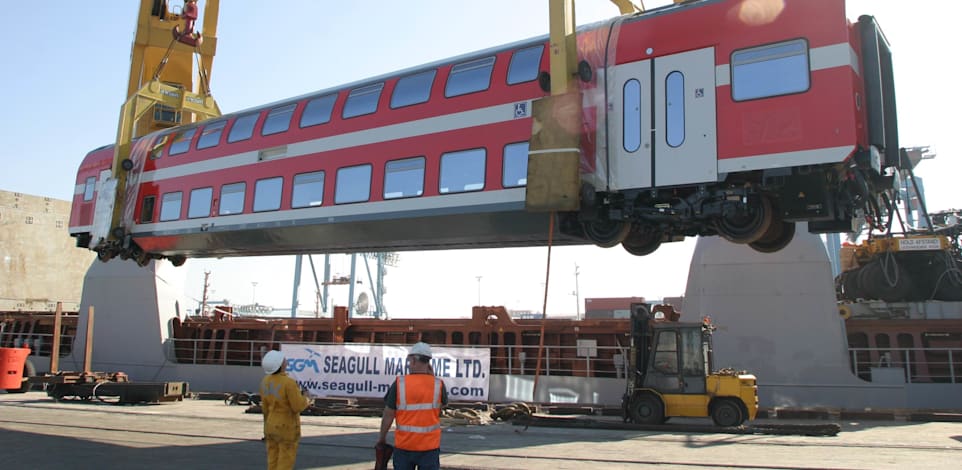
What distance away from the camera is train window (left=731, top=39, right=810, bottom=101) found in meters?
8.19

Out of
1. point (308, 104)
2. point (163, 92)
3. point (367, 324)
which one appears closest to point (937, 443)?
point (308, 104)

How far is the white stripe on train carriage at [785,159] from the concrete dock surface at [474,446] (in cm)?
344

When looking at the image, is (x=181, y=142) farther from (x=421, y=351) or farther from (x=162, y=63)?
(x=421, y=351)

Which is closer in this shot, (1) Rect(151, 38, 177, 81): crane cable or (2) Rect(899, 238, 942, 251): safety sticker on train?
(2) Rect(899, 238, 942, 251): safety sticker on train

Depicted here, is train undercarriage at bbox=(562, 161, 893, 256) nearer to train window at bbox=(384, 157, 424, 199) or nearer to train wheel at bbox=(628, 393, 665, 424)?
train window at bbox=(384, 157, 424, 199)

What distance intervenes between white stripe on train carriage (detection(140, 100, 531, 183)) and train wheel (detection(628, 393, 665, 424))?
5419mm

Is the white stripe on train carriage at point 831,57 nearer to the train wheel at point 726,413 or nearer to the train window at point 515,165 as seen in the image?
the train window at point 515,165

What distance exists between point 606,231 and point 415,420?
19.2 feet

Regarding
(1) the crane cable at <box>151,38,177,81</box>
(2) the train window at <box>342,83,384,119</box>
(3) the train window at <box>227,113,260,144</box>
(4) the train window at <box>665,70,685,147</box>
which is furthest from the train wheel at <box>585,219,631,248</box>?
(1) the crane cable at <box>151,38,177,81</box>

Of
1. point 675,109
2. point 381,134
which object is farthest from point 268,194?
point 675,109

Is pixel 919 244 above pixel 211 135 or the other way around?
the other way around

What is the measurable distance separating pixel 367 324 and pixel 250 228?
6493 mm

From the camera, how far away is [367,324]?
1889 cm

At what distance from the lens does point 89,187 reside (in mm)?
17062
